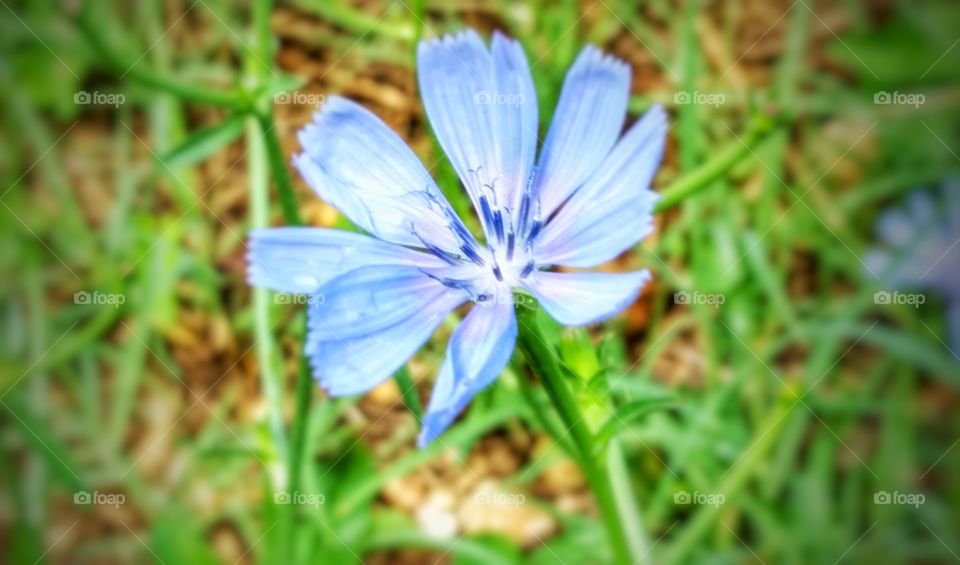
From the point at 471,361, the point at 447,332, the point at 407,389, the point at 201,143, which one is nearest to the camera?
the point at 471,361

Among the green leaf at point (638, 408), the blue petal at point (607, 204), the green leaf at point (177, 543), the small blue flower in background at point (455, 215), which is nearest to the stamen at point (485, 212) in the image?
the small blue flower in background at point (455, 215)

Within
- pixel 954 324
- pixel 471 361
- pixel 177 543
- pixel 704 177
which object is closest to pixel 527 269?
pixel 471 361

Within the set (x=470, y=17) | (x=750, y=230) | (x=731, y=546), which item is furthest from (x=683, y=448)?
(x=470, y=17)

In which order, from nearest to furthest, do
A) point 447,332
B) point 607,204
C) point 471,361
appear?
1. point 471,361
2. point 607,204
3. point 447,332

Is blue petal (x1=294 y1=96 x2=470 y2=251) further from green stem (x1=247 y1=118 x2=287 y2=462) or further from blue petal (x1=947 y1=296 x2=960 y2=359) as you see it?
blue petal (x1=947 y1=296 x2=960 y2=359)

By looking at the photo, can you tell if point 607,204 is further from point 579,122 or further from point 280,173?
point 280,173

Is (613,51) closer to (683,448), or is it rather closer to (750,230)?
(750,230)

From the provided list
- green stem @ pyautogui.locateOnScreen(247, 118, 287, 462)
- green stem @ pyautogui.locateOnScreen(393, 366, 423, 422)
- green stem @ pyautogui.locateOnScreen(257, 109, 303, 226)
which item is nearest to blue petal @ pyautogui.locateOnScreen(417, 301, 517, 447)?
green stem @ pyautogui.locateOnScreen(393, 366, 423, 422)
